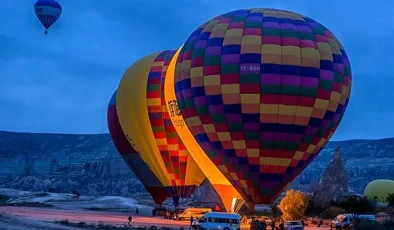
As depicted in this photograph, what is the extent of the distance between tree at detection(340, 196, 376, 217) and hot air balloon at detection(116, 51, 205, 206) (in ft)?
42.3

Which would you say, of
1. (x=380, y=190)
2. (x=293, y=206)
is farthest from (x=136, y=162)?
(x=380, y=190)

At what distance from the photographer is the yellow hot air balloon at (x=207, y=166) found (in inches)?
1214

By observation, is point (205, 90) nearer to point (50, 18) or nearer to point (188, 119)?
point (188, 119)

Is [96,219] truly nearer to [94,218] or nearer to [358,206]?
[94,218]

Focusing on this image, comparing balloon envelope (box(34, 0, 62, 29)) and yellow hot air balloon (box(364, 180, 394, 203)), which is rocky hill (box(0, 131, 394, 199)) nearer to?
yellow hot air balloon (box(364, 180, 394, 203))

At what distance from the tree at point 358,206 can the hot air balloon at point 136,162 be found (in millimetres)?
13977

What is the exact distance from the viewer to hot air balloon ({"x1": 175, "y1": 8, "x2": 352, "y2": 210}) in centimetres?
2781

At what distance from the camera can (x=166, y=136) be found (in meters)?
39.6

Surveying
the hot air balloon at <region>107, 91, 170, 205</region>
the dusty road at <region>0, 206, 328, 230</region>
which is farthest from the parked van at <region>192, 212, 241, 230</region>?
the hot air balloon at <region>107, 91, 170, 205</region>

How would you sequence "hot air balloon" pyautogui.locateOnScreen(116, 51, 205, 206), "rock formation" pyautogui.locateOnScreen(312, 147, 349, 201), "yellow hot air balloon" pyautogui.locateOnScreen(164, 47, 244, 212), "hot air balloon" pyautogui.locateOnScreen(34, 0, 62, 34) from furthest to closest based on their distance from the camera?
1. "rock formation" pyautogui.locateOnScreen(312, 147, 349, 201)
2. "hot air balloon" pyautogui.locateOnScreen(34, 0, 62, 34)
3. "hot air balloon" pyautogui.locateOnScreen(116, 51, 205, 206)
4. "yellow hot air balloon" pyautogui.locateOnScreen(164, 47, 244, 212)

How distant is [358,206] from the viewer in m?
47.1

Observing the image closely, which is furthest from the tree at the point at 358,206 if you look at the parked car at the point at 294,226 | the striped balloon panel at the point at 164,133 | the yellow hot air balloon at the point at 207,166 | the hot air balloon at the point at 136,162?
the yellow hot air balloon at the point at 207,166

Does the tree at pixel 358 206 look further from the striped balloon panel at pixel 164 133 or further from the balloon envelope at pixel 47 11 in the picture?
the balloon envelope at pixel 47 11

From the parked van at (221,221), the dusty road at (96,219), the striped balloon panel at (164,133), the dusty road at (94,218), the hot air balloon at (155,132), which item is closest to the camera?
the parked van at (221,221)
